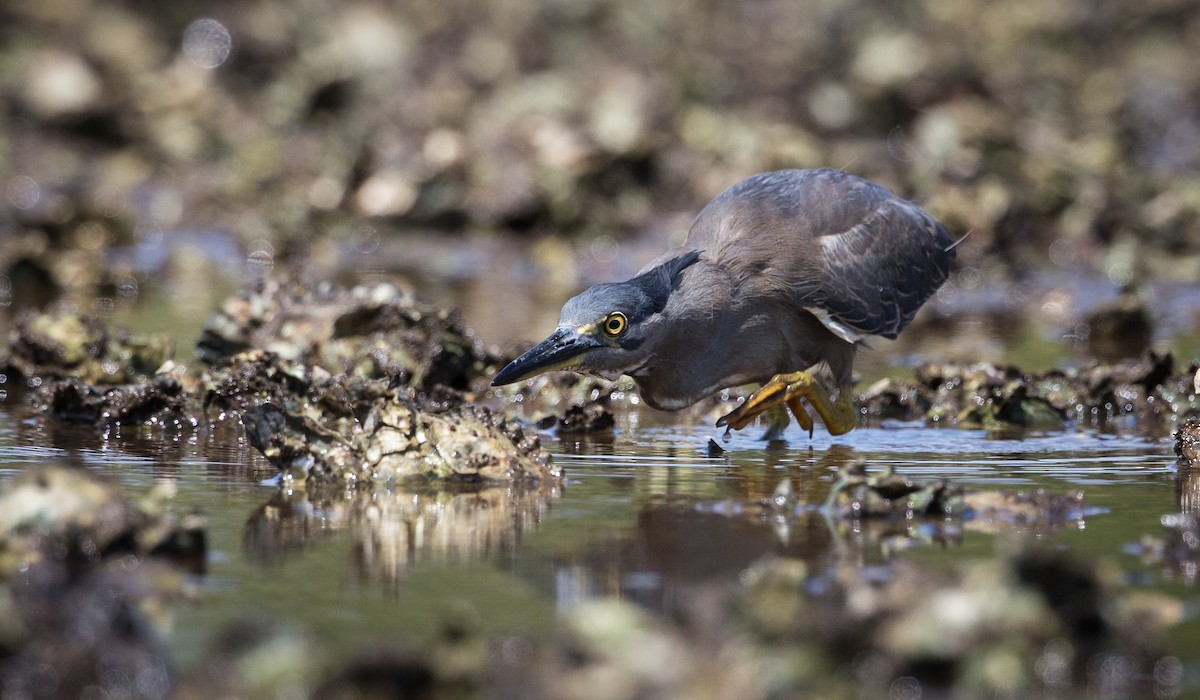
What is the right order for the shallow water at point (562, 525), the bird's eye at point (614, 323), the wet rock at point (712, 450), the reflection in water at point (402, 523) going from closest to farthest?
the shallow water at point (562, 525) → the reflection in water at point (402, 523) → the bird's eye at point (614, 323) → the wet rock at point (712, 450)

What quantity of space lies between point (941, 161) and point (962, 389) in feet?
20.4

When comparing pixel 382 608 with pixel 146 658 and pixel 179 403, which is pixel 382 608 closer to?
pixel 146 658

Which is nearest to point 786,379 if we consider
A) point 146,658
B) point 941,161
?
point 146,658

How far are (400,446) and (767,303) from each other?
2281 mm

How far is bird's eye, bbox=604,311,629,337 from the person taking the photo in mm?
7004

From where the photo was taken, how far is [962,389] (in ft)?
27.7

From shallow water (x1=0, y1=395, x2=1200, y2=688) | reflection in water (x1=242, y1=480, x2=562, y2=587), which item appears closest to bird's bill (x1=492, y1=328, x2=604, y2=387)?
shallow water (x1=0, y1=395, x2=1200, y2=688)

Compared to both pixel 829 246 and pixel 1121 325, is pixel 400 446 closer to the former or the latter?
pixel 829 246

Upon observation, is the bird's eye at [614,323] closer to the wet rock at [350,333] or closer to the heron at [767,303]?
the heron at [767,303]

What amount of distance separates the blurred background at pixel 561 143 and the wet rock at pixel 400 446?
160 inches

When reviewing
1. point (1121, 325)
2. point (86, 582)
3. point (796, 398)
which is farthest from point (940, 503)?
point (1121, 325)

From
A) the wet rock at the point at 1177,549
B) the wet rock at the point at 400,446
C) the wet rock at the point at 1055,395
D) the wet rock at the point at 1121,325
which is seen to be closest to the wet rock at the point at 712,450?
the wet rock at the point at 400,446

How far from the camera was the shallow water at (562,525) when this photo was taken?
15.5 ft

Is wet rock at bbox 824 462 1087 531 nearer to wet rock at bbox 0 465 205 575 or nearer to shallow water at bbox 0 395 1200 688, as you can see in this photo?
shallow water at bbox 0 395 1200 688
